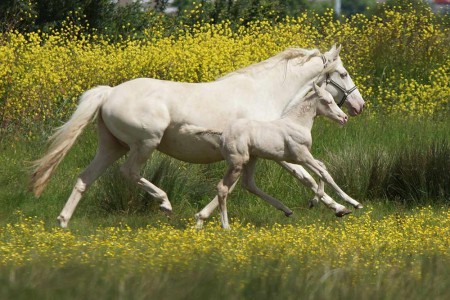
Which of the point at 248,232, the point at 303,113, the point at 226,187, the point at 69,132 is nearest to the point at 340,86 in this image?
the point at 303,113

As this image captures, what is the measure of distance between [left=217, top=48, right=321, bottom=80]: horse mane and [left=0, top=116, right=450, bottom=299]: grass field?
1.40 metres

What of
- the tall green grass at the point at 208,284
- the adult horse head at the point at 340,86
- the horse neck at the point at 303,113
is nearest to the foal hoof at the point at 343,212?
the horse neck at the point at 303,113

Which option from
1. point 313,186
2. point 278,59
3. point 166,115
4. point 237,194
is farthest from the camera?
point 237,194

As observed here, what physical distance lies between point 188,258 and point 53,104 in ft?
35.4

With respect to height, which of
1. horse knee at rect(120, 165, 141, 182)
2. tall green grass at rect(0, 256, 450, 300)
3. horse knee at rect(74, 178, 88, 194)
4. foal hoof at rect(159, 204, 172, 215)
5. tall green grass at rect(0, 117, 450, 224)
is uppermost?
tall green grass at rect(0, 256, 450, 300)

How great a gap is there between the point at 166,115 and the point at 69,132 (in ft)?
3.12

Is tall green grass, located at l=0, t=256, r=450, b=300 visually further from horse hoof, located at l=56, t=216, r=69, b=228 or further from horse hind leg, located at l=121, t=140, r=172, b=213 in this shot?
horse hoof, located at l=56, t=216, r=69, b=228

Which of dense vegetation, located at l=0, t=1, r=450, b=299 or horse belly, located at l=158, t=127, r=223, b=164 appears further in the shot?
horse belly, located at l=158, t=127, r=223, b=164

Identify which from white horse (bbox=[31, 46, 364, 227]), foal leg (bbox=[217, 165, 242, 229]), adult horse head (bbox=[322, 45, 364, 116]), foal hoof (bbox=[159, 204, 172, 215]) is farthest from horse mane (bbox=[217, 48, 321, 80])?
foal hoof (bbox=[159, 204, 172, 215])

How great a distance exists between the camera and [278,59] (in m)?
A: 11.6

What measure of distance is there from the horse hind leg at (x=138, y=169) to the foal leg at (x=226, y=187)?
0.52m

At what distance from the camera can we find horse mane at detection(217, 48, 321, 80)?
1145cm

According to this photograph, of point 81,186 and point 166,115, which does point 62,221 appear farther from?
point 166,115

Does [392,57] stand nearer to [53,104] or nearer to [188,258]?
[53,104]
